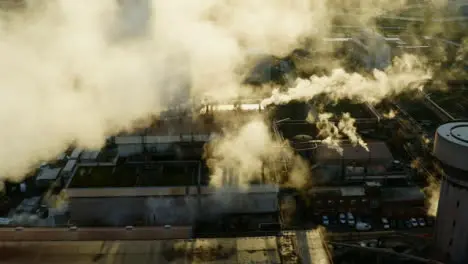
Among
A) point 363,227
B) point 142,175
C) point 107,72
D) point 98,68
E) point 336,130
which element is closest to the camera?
point 363,227

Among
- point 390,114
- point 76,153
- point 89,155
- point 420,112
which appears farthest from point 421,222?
point 76,153

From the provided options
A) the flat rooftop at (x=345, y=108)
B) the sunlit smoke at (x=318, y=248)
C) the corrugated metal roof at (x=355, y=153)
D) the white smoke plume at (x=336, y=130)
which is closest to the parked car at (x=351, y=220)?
the corrugated metal roof at (x=355, y=153)

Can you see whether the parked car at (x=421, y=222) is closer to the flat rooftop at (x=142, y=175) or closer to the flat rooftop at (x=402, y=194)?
the flat rooftop at (x=402, y=194)

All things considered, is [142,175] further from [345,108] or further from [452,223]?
[345,108]

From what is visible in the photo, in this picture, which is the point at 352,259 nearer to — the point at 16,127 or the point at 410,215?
the point at 410,215

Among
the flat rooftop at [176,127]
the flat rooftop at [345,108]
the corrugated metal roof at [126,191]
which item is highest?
the flat rooftop at [176,127]

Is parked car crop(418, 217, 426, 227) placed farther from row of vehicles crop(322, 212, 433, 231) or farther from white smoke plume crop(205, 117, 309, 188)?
white smoke plume crop(205, 117, 309, 188)

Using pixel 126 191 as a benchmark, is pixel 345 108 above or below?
above

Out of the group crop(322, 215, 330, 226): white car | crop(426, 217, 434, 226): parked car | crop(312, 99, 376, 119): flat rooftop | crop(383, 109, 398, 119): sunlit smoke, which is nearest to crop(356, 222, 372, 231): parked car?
crop(322, 215, 330, 226): white car
